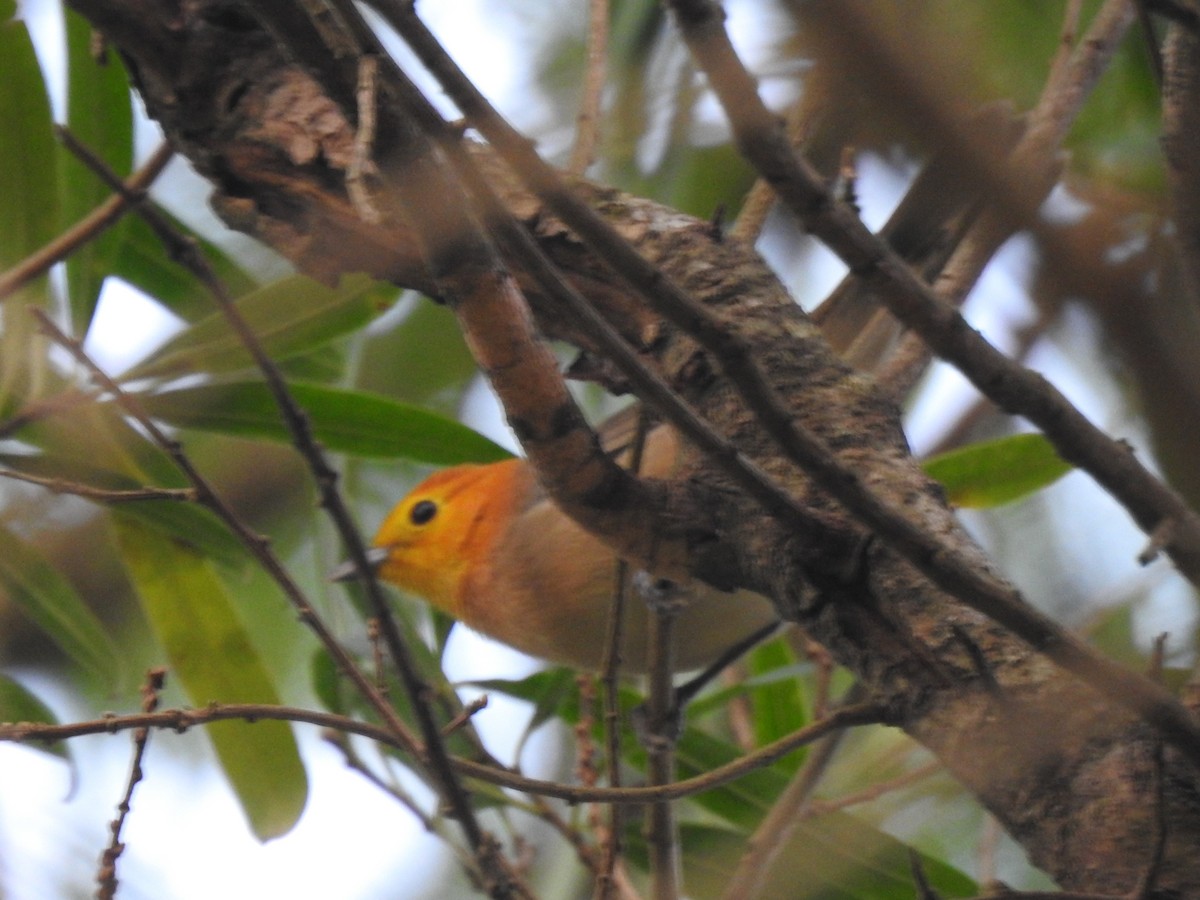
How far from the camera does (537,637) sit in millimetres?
3420

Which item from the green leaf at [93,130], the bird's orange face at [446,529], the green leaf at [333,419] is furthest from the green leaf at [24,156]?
the bird's orange face at [446,529]

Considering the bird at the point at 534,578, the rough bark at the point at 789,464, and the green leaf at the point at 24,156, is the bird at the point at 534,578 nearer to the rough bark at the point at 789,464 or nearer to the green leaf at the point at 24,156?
the rough bark at the point at 789,464

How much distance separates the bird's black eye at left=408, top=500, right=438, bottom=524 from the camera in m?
4.30

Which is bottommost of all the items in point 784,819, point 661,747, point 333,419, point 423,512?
point 784,819

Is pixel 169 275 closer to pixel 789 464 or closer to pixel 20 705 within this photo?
pixel 20 705

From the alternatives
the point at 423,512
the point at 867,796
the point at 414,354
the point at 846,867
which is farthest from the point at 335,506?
the point at 423,512

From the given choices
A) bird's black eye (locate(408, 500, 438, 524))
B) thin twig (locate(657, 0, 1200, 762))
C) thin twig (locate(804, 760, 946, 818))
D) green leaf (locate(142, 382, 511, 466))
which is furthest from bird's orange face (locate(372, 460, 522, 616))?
thin twig (locate(657, 0, 1200, 762))

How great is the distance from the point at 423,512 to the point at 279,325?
1.42 m

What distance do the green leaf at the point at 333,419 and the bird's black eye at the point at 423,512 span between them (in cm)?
117

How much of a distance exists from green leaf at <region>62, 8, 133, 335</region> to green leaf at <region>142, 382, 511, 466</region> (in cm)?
30

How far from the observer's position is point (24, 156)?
2.97 meters

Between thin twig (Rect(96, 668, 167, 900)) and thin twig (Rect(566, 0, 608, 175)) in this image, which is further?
thin twig (Rect(566, 0, 608, 175))

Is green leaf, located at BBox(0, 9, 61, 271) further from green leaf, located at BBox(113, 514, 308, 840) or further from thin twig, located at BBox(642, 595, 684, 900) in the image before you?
thin twig, located at BBox(642, 595, 684, 900)

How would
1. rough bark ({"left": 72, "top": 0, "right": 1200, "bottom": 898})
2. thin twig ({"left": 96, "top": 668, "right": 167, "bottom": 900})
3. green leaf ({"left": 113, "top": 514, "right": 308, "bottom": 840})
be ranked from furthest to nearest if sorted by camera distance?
1. green leaf ({"left": 113, "top": 514, "right": 308, "bottom": 840})
2. thin twig ({"left": 96, "top": 668, "right": 167, "bottom": 900})
3. rough bark ({"left": 72, "top": 0, "right": 1200, "bottom": 898})
